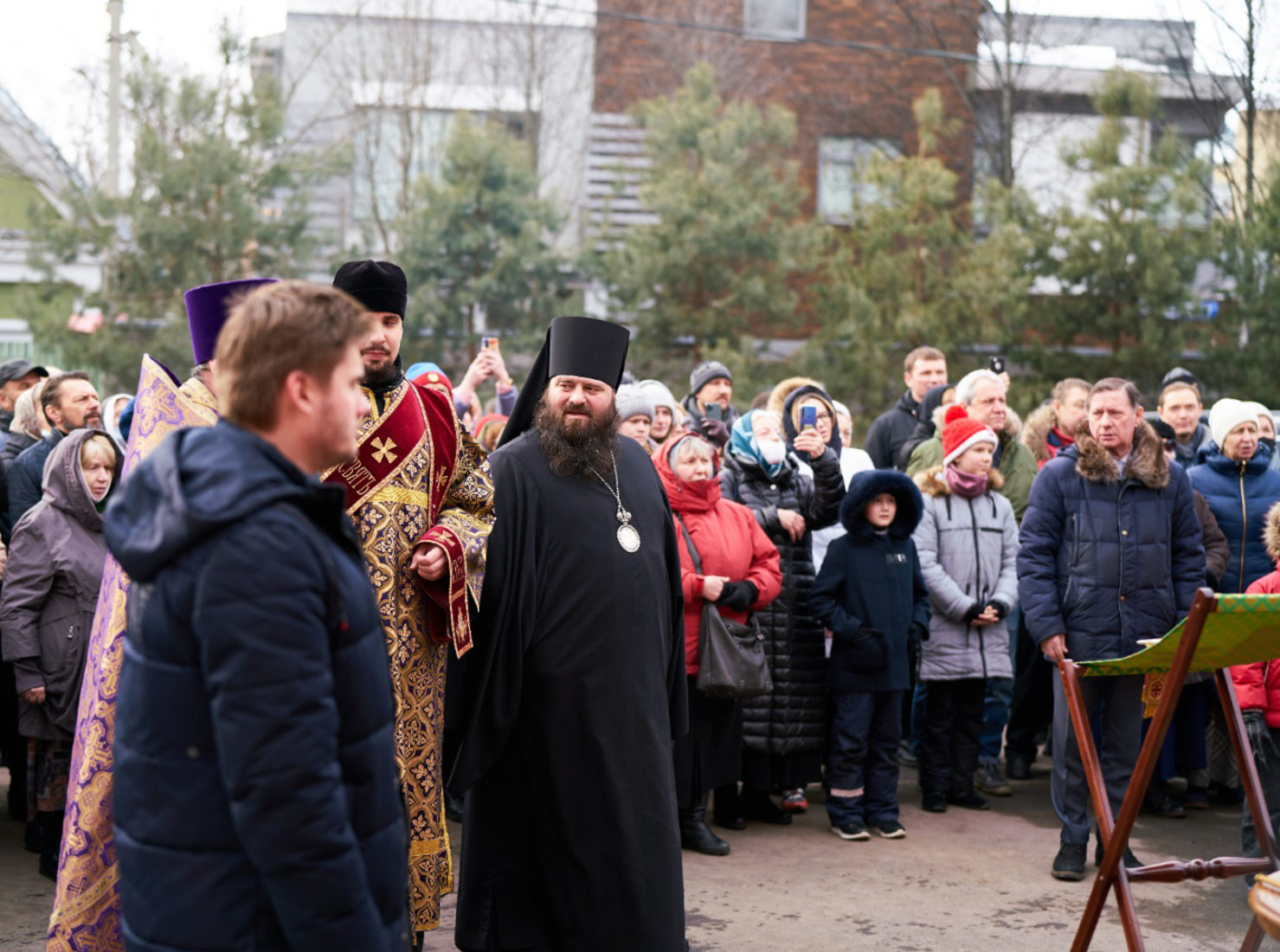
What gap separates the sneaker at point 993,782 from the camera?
7.96 meters

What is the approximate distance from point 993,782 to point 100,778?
18.1 ft

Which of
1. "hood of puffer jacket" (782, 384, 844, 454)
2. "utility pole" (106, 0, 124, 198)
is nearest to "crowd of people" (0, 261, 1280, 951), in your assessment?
"hood of puffer jacket" (782, 384, 844, 454)

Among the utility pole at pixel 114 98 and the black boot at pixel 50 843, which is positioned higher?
the utility pole at pixel 114 98

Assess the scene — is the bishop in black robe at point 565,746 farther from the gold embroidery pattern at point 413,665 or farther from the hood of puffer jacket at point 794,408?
the hood of puffer jacket at point 794,408

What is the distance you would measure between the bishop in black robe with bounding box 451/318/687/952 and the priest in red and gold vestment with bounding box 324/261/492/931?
9.8 inches

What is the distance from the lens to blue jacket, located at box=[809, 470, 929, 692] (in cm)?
701

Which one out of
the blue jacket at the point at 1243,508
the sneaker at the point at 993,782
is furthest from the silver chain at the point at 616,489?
the blue jacket at the point at 1243,508

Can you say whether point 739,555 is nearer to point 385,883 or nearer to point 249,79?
point 385,883

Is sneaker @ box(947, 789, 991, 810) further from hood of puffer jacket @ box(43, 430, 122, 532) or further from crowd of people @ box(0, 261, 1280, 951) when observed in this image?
hood of puffer jacket @ box(43, 430, 122, 532)

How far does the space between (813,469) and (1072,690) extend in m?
2.69

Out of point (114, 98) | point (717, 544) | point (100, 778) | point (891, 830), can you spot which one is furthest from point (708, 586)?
point (114, 98)

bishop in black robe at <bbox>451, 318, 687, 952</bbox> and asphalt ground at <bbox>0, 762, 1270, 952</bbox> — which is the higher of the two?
bishop in black robe at <bbox>451, 318, 687, 952</bbox>

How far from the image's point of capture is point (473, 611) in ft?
14.9

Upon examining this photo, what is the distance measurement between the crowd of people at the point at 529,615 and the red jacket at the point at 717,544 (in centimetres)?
2
